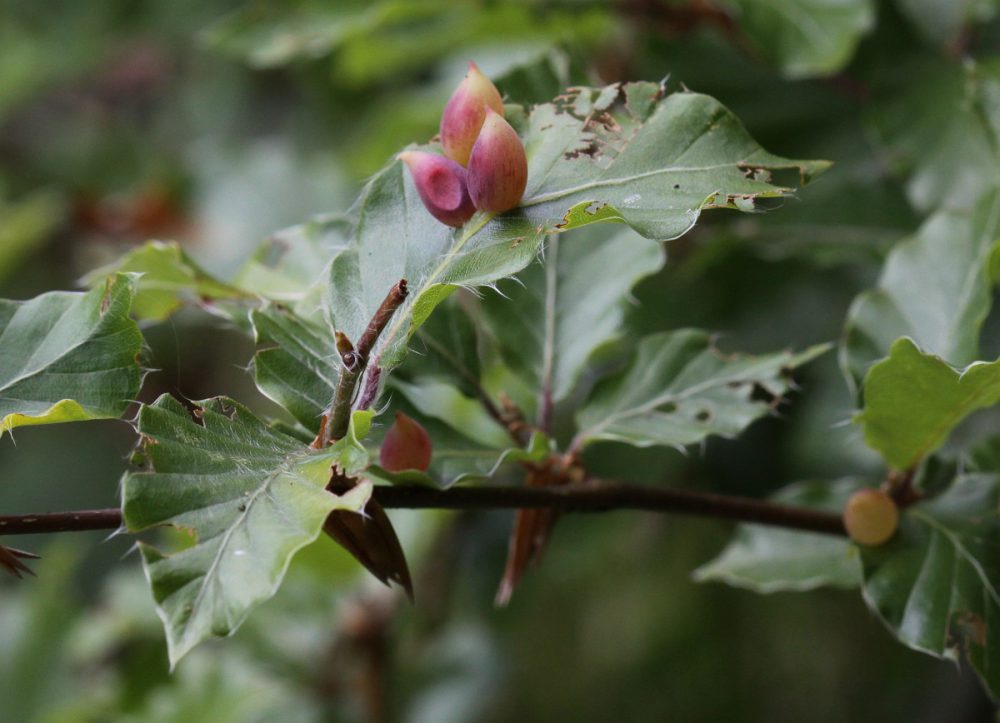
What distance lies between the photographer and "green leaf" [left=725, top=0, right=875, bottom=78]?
881mm

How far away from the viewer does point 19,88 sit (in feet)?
5.83

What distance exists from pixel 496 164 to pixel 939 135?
0.57m

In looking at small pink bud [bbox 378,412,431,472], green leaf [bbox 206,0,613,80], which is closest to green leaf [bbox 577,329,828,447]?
small pink bud [bbox 378,412,431,472]

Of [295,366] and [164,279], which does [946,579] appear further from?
[164,279]

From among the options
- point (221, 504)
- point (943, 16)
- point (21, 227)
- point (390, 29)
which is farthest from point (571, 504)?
point (21, 227)

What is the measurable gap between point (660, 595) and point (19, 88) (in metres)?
1.36

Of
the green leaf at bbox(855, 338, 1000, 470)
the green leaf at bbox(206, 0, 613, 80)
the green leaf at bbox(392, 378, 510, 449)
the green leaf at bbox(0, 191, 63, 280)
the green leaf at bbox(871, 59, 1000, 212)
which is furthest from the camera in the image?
the green leaf at bbox(0, 191, 63, 280)

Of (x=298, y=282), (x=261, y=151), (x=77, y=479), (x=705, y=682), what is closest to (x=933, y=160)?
(x=298, y=282)

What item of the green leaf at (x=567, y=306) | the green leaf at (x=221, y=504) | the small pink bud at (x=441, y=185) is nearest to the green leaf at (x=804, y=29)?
the green leaf at (x=567, y=306)

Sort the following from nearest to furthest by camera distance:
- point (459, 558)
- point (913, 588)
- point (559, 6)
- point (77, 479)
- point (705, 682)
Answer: point (913, 588) → point (559, 6) → point (459, 558) → point (705, 682) → point (77, 479)

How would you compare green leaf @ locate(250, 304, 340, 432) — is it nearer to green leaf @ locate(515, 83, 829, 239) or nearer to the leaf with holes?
the leaf with holes

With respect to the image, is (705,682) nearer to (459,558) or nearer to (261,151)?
(459,558)

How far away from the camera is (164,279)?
68 centimetres

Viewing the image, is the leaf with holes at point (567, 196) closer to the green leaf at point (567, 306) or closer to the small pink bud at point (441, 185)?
the small pink bud at point (441, 185)
